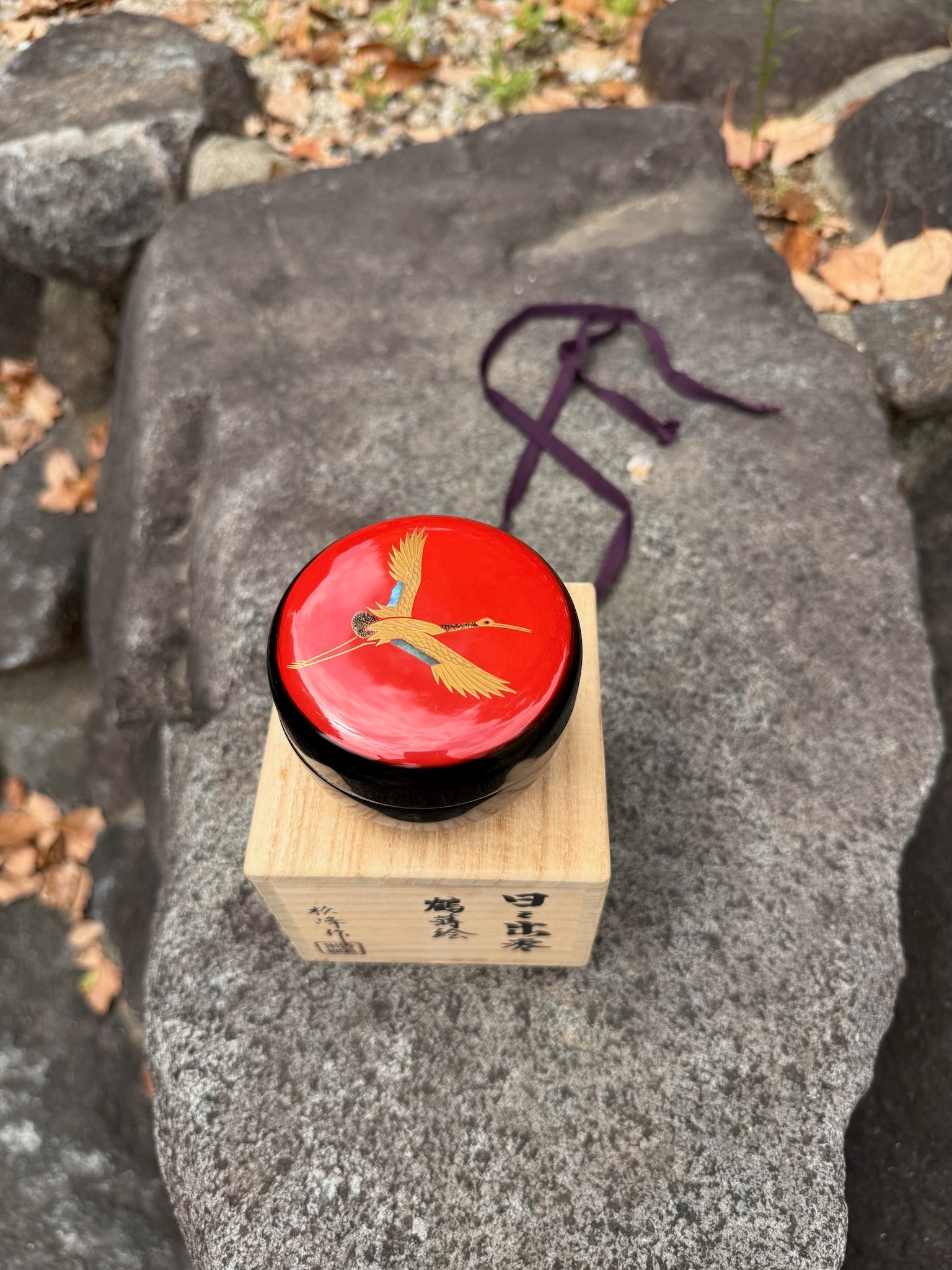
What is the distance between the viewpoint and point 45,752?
3.37 metres

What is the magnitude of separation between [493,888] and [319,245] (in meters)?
2.46

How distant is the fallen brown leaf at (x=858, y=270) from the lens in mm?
3281

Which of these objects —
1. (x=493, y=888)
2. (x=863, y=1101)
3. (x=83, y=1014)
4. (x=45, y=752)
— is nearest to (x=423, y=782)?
(x=493, y=888)

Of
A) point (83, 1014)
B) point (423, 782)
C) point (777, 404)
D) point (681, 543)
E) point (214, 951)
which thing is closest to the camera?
point (423, 782)

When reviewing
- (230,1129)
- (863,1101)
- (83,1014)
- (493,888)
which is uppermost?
(493,888)

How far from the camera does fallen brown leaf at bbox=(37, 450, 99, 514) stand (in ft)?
12.2

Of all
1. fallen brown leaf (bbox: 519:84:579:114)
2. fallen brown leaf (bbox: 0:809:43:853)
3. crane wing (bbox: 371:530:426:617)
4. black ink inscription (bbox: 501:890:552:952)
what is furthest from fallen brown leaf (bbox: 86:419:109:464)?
black ink inscription (bbox: 501:890:552:952)

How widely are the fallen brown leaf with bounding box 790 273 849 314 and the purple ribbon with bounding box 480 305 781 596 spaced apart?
3.28 ft

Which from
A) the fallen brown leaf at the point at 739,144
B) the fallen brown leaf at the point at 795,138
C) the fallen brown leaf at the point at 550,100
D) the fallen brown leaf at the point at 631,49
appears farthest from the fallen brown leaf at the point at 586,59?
the fallen brown leaf at the point at 795,138

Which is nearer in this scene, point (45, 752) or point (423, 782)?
point (423, 782)

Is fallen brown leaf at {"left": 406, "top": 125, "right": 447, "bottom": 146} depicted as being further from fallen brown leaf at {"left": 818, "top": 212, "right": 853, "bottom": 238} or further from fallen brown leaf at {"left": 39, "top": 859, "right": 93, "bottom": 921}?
fallen brown leaf at {"left": 39, "top": 859, "right": 93, "bottom": 921}

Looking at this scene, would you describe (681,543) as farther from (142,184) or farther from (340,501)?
(142,184)

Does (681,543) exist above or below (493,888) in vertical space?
below

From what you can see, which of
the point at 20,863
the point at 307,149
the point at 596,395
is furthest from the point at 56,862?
the point at 307,149
